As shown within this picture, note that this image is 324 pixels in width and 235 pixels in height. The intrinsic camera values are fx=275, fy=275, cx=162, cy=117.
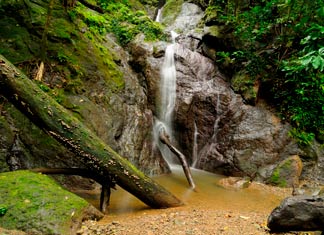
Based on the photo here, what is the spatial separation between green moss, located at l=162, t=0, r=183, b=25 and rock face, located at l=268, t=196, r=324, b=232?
1387 cm

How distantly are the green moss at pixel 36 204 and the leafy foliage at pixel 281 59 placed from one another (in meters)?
6.51

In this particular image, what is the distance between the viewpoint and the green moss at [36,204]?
11.0 feet

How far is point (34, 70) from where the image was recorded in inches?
248

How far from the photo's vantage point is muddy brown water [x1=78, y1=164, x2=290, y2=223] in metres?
5.06

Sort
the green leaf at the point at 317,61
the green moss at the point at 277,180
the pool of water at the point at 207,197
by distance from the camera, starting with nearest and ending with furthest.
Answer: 1. the green leaf at the point at 317,61
2. the pool of water at the point at 207,197
3. the green moss at the point at 277,180

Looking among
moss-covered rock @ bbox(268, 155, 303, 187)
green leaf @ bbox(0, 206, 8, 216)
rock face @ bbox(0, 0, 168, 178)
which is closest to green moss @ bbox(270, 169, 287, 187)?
moss-covered rock @ bbox(268, 155, 303, 187)

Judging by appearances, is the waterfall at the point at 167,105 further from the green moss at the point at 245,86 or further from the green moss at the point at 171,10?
the green moss at the point at 171,10

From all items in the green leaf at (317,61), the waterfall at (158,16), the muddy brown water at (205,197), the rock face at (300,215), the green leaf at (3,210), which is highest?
the waterfall at (158,16)

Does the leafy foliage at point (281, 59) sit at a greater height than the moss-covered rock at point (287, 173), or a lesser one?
greater

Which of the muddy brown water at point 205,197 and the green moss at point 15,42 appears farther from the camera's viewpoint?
the green moss at point 15,42

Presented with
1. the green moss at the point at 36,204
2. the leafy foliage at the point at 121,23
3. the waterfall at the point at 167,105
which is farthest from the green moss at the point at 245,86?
the green moss at the point at 36,204

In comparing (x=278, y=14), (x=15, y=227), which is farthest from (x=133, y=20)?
(x=15, y=227)

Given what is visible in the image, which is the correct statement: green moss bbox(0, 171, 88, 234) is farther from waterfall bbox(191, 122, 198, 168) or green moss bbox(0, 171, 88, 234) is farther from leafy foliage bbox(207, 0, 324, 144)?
leafy foliage bbox(207, 0, 324, 144)

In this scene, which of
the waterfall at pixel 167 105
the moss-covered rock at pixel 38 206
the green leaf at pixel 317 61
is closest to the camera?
the green leaf at pixel 317 61
